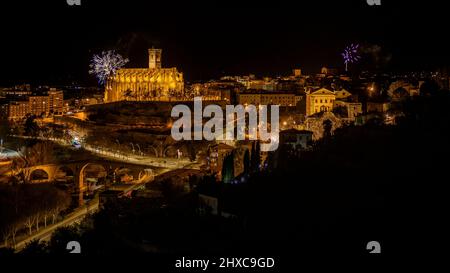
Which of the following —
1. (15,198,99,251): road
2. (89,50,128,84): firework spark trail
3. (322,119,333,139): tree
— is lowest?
(15,198,99,251): road

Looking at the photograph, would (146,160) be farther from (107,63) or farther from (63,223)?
(107,63)

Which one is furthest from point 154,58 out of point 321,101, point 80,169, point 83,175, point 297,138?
point 297,138

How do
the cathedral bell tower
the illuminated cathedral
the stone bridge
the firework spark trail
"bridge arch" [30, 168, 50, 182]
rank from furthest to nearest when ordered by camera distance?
the cathedral bell tower
the firework spark trail
the illuminated cathedral
"bridge arch" [30, 168, 50, 182]
the stone bridge

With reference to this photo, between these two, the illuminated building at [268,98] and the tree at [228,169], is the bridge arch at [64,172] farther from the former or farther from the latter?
the illuminated building at [268,98]

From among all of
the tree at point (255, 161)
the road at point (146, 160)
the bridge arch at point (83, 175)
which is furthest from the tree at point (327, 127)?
the bridge arch at point (83, 175)

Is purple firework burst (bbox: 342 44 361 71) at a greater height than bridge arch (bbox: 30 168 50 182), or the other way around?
purple firework burst (bbox: 342 44 361 71)

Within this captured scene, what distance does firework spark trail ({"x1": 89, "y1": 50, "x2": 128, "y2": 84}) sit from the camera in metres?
29.2

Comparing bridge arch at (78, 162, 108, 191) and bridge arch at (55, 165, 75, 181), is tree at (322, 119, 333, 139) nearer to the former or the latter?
bridge arch at (78, 162, 108, 191)
